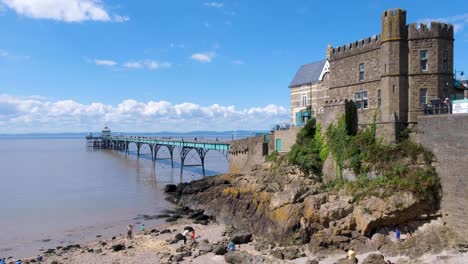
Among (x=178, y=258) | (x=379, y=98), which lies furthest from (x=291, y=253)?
(x=379, y=98)

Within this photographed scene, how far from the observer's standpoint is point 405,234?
1980cm

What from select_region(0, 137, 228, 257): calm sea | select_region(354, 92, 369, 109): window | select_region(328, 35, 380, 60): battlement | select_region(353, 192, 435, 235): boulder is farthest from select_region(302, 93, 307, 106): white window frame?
select_region(353, 192, 435, 235): boulder

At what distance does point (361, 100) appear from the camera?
25.7m

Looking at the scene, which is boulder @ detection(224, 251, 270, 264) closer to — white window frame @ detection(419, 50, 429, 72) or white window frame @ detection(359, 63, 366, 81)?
white window frame @ detection(359, 63, 366, 81)

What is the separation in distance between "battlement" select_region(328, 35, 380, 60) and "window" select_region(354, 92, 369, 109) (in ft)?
8.71

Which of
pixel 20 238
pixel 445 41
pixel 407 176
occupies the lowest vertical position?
pixel 20 238

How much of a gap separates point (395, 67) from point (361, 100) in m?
3.52

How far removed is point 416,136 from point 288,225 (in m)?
8.20

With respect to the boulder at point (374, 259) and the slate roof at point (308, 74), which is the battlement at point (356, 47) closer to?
the slate roof at point (308, 74)

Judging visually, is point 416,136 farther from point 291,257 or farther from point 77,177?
point 77,177

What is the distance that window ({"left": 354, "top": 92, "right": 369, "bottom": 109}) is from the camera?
25.4 meters

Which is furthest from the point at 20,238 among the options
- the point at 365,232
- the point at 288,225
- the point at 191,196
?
the point at 365,232

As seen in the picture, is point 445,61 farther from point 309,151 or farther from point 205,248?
point 205,248

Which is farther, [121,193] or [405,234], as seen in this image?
[121,193]
